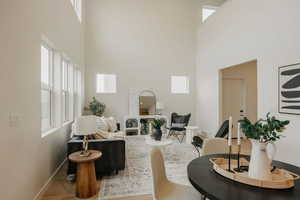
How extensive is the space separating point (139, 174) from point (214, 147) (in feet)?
4.88

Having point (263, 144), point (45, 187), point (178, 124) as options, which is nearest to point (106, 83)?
point (178, 124)

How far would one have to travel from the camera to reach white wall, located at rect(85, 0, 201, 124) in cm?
639

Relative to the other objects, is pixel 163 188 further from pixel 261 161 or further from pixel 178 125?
pixel 178 125

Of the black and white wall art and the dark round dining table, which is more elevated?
the black and white wall art

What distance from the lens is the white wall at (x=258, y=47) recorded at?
10.6ft

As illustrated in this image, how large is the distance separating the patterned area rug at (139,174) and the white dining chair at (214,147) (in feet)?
2.83

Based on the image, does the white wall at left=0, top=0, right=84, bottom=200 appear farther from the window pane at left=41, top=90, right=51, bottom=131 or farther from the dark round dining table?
the dark round dining table

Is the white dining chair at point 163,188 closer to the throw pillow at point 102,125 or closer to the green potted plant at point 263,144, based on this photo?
the green potted plant at point 263,144

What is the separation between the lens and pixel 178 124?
6137mm

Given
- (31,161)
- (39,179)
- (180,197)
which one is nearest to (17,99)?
(31,161)

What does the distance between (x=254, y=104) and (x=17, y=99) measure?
694cm

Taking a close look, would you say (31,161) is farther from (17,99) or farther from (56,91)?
(56,91)

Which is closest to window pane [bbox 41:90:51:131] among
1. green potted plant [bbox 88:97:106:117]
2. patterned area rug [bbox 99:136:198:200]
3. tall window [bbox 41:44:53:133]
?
tall window [bbox 41:44:53:133]

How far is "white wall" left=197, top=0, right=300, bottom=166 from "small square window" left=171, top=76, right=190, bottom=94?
84 cm
